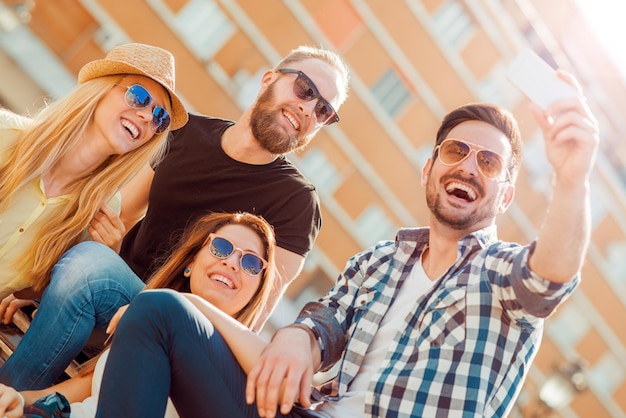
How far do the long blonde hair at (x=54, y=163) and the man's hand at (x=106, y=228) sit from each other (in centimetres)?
7

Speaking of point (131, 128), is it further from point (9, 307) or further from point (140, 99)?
point (9, 307)

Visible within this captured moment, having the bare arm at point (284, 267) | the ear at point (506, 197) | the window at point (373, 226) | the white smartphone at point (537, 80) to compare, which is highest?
the white smartphone at point (537, 80)

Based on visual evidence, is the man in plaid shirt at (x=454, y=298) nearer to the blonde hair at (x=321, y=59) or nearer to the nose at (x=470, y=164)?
the nose at (x=470, y=164)

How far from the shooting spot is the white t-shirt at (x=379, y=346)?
111 inches

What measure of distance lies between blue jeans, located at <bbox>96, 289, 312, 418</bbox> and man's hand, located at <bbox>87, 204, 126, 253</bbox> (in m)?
1.14

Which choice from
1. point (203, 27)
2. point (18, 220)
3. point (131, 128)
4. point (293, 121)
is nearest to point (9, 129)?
point (18, 220)

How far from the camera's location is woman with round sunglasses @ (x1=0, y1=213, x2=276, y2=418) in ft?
7.98

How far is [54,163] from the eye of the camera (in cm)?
351

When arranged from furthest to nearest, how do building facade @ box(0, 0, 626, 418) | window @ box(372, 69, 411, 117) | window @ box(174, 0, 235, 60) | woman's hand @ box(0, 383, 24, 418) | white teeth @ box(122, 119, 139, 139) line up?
window @ box(372, 69, 411, 117)
window @ box(174, 0, 235, 60)
building facade @ box(0, 0, 626, 418)
white teeth @ box(122, 119, 139, 139)
woman's hand @ box(0, 383, 24, 418)

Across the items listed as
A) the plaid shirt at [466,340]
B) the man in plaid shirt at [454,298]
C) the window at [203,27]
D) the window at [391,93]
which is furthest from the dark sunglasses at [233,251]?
the window at [391,93]

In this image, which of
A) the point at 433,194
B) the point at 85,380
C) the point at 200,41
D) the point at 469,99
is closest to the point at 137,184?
the point at 85,380

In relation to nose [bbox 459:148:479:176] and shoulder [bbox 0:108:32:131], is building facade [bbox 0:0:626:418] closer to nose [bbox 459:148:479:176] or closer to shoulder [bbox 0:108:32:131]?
shoulder [bbox 0:108:32:131]

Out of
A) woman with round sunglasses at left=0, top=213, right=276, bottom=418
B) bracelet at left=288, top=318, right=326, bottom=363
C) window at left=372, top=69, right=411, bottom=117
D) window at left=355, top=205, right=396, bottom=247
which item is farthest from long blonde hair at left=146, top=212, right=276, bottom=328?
window at left=372, top=69, right=411, bottom=117

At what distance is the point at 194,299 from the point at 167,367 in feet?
0.98
